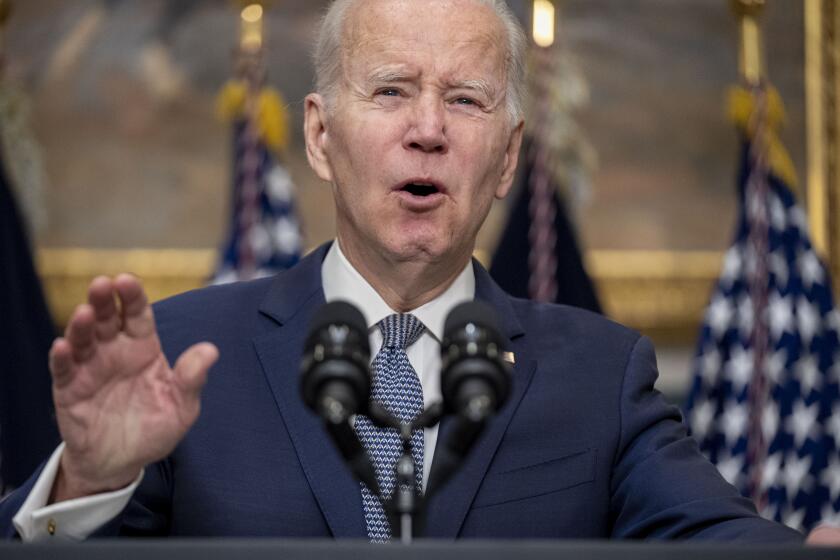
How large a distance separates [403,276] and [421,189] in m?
0.21

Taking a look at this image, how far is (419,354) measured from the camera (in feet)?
8.57

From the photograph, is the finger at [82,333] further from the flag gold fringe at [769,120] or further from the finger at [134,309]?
the flag gold fringe at [769,120]

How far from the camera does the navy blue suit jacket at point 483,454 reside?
2.33 m

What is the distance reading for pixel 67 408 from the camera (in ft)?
6.11

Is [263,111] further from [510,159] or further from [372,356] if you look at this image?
[372,356]

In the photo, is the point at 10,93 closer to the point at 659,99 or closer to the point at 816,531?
the point at 659,99

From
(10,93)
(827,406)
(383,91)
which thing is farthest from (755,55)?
(10,93)

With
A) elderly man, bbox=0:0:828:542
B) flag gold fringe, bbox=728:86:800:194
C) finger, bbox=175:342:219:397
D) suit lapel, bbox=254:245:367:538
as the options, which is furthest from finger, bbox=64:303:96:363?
flag gold fringe, bbox=728:86:800:194

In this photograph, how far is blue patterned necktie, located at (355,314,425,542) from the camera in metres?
2.36

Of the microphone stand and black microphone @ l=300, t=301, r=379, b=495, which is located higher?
black microphone @ l=300, t=301, r=379, b=495

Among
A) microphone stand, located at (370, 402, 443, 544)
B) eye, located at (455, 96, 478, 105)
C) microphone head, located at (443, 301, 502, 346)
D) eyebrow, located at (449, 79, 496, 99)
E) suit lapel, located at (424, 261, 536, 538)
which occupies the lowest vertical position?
suit lapel, located at (424, 261, 536, 538)

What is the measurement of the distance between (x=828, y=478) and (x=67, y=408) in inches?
152

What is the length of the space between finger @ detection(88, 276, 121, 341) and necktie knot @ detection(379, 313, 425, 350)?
855 millimetres

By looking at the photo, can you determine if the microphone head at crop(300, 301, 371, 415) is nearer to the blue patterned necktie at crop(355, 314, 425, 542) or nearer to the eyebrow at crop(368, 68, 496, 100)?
the blue patterned necktie at crop(355, 314, 425, 542)
